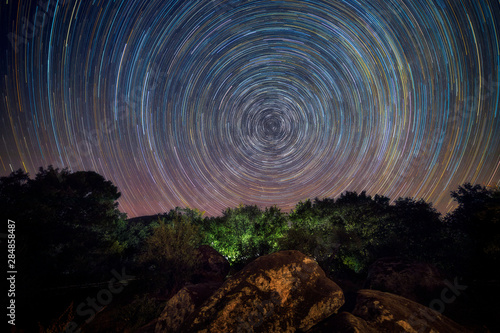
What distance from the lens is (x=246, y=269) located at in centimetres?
818

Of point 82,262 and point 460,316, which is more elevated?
point 82,262

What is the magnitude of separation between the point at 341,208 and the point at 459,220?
1114cm

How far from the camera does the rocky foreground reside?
6320mm

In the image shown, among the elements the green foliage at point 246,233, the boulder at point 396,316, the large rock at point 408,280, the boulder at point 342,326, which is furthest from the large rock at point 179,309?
the green foliage at point 246,233

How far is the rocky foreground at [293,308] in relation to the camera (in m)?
6.32

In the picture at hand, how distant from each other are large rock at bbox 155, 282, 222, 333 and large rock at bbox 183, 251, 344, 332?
289 centimetres

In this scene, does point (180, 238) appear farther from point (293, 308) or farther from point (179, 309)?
point (293, 308)

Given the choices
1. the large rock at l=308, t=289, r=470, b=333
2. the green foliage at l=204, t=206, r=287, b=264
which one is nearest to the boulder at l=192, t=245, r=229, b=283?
the green foliage at l=204, t=206, r=287, b=264

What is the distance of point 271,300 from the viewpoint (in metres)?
6.90

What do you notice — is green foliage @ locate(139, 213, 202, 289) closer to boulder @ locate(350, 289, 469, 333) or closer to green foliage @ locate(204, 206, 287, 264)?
green foliage @ locate(204, 206, 287, 264)

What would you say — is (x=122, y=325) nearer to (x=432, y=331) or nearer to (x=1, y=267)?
(x=1, y=267)

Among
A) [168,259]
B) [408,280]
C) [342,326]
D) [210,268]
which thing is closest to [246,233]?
[210,268]

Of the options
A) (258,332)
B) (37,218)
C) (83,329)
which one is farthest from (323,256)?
(37,218)

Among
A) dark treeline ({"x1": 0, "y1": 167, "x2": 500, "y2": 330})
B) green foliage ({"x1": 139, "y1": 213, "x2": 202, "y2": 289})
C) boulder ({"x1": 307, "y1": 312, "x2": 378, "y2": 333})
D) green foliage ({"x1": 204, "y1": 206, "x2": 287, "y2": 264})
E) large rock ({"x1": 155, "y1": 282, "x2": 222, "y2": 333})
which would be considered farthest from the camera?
green foliage ({"x1": 204, "y1": 206, "x2": 287, "y2": 264})
